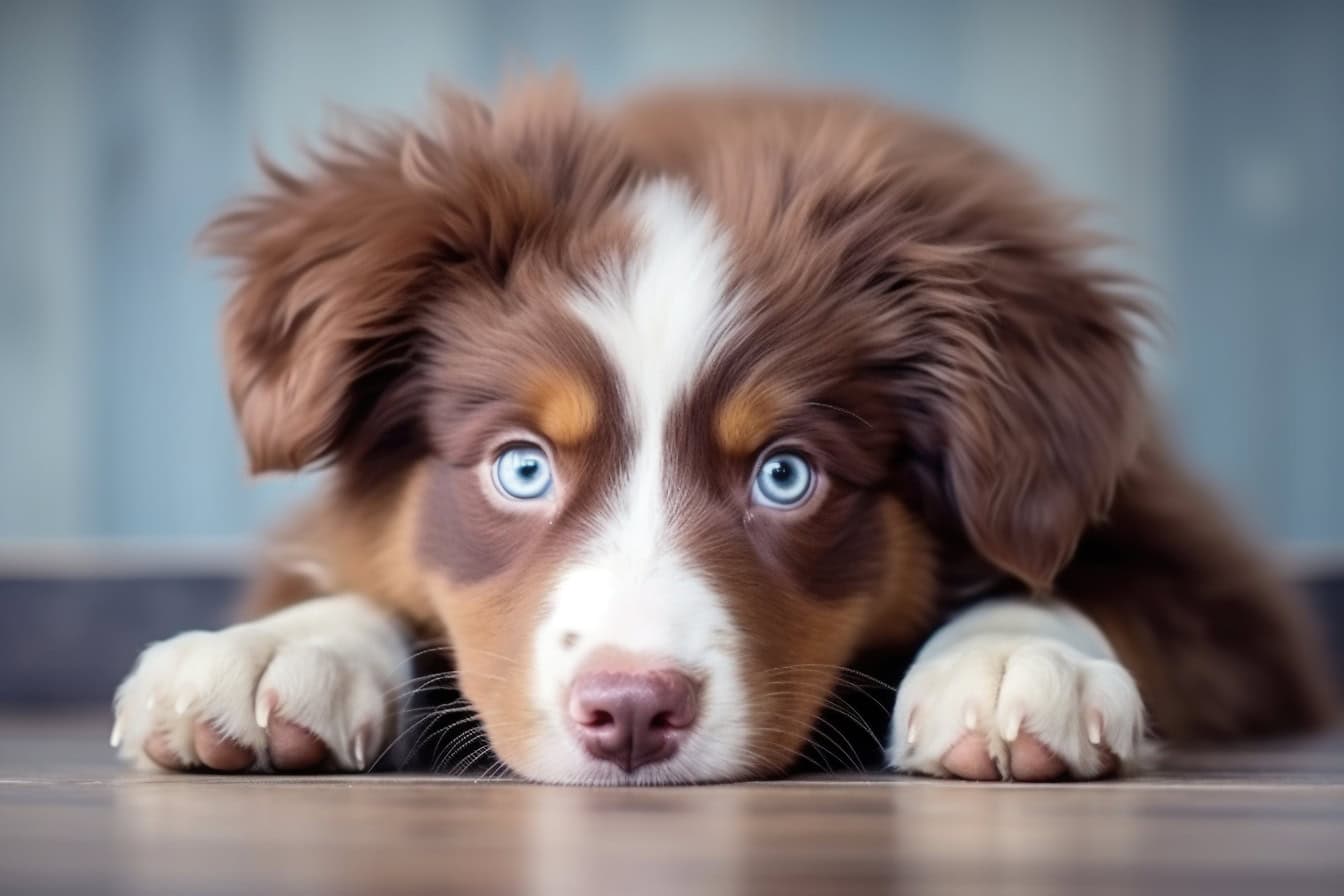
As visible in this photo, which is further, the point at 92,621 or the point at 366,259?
the point at 92,621

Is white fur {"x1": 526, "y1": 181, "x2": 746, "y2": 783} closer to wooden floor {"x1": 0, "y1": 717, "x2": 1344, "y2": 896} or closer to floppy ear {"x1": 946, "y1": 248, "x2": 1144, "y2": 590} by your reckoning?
wooden floor {"x1": 0, "y1": 717, "x2": 1344, "y2": 896}

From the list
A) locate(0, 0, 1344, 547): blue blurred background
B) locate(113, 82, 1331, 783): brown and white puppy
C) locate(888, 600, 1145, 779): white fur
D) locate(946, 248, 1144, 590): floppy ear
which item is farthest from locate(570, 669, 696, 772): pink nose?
locate(0, 0, 1344, 547): blue blurred background

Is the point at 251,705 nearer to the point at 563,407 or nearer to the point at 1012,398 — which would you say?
the point at 563,407

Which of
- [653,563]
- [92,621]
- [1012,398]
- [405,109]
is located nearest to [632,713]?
[653,563]

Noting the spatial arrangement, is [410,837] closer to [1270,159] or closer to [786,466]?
[786,466]

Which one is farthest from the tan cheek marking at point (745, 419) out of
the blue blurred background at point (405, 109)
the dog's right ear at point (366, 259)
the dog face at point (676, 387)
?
the blue blurred background at point (405, 109)

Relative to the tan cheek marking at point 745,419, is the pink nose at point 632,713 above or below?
below

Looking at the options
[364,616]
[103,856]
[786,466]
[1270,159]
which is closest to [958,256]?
[786,466]

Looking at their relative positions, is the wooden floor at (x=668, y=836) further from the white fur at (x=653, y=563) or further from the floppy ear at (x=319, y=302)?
the floppy ear at (x=319, y=302)
